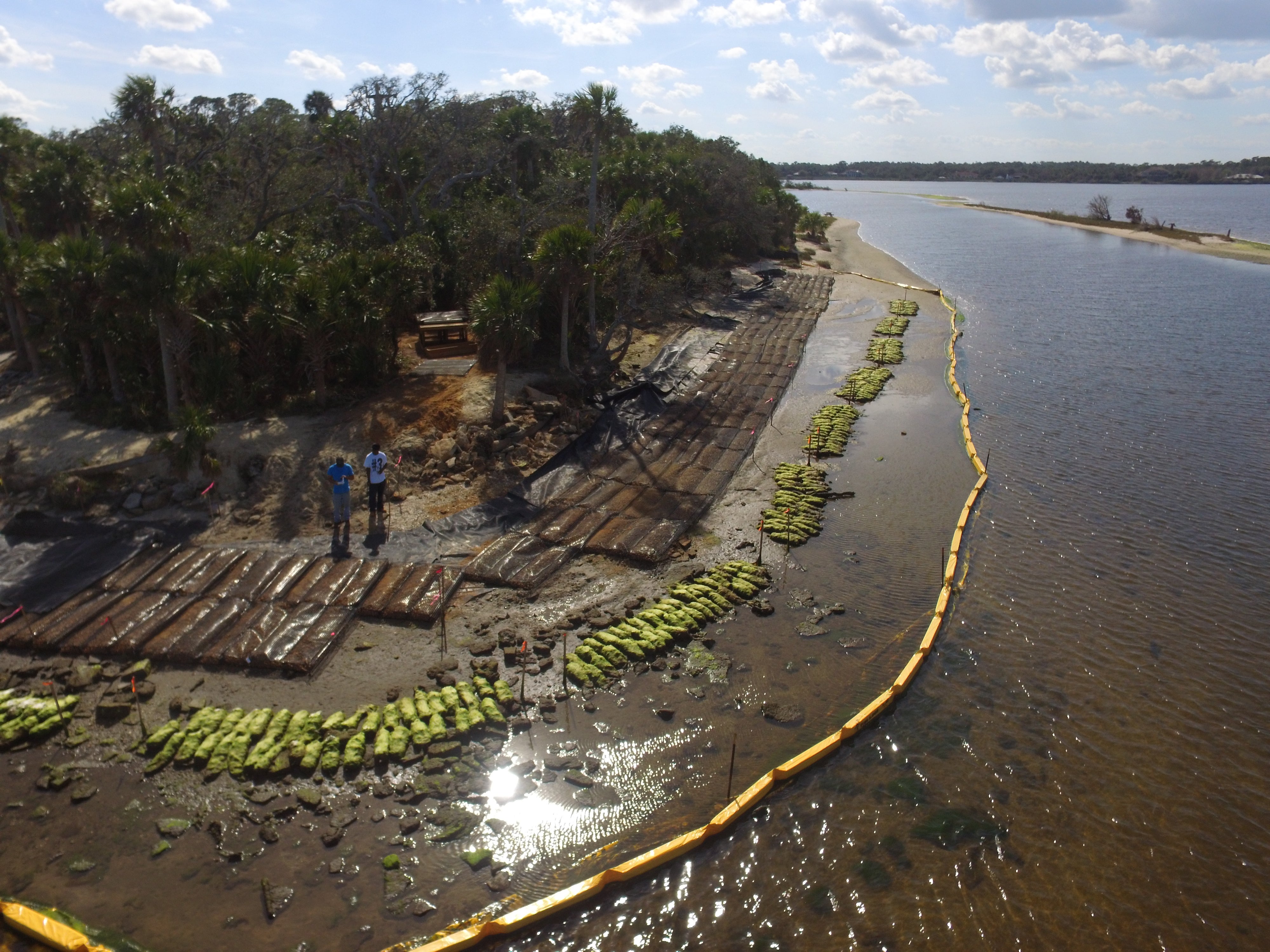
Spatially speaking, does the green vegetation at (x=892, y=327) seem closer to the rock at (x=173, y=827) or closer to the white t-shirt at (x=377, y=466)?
the white t-shirt at (x=377, y=466)

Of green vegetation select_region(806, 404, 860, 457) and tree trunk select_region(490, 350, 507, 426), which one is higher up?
tree trunk select_region(490, 350, 507, 426)

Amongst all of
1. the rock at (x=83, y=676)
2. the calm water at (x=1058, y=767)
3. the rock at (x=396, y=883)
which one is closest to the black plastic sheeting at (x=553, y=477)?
the rock at (x=83, y=676)

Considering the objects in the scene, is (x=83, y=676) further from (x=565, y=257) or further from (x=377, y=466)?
(x=565, y=257)

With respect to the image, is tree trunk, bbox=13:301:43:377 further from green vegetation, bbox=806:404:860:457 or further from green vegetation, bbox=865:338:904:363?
green vegetation, bbox=865:338:904:363

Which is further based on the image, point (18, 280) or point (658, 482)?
point (18, 280)

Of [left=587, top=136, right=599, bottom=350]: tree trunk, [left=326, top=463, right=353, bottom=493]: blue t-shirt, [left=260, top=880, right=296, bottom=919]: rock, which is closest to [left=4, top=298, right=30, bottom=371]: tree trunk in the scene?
[left=326, top=463, right=353, bottom=493]: blue t-shirt

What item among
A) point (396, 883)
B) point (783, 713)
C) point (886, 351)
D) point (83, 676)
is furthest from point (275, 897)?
point (886, 351)
